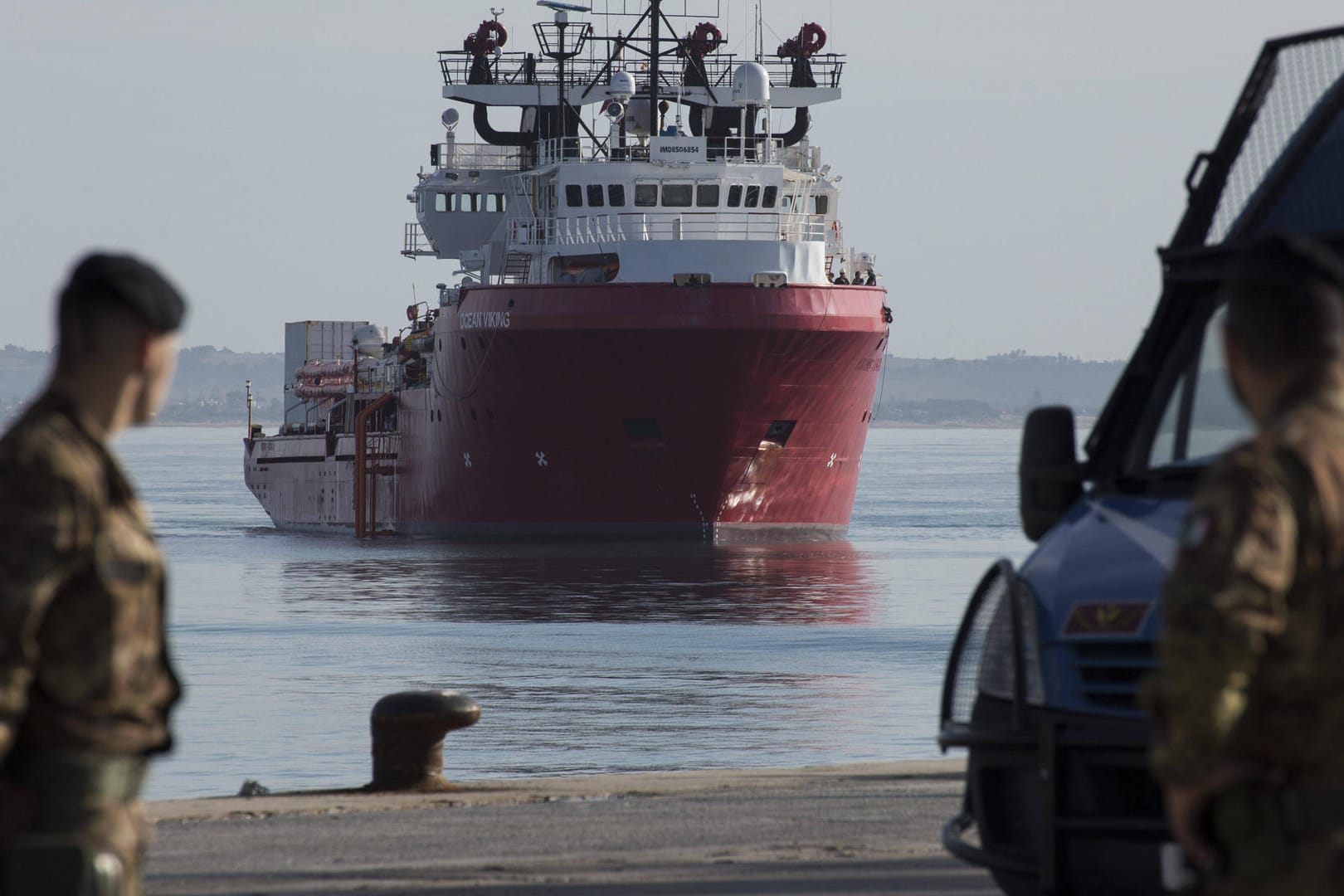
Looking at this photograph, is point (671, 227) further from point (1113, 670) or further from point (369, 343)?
point (1113, 670)

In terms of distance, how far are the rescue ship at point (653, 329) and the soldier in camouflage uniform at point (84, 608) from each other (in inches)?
1189

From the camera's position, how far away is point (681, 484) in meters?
35.2

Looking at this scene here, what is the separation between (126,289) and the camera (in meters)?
3.18

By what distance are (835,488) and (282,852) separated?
3120cm

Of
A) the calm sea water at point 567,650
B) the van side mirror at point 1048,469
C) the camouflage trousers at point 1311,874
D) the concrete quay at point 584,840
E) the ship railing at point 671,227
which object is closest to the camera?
the camouflage trousers at point 1311,874

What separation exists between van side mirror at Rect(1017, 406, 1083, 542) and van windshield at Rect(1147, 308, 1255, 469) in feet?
0.80

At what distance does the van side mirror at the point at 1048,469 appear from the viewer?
5082 mm

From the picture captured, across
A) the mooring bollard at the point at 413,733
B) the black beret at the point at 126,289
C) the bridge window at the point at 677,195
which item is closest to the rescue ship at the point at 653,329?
the bridge window at the point at 677,195

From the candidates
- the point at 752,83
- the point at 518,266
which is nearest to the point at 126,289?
the point at 518,266

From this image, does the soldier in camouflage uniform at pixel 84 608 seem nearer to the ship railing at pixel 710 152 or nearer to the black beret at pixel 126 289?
the black beret at pixel 126 289

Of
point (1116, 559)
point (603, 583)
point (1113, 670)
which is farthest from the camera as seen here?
point (603, 583)

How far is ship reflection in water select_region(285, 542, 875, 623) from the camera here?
2627cm

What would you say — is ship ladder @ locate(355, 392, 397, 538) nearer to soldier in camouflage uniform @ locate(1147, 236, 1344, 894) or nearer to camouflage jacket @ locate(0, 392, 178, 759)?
camouflage jacket @ locate(0, 392, 178, 759)

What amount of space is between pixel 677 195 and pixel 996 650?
32.2 m
